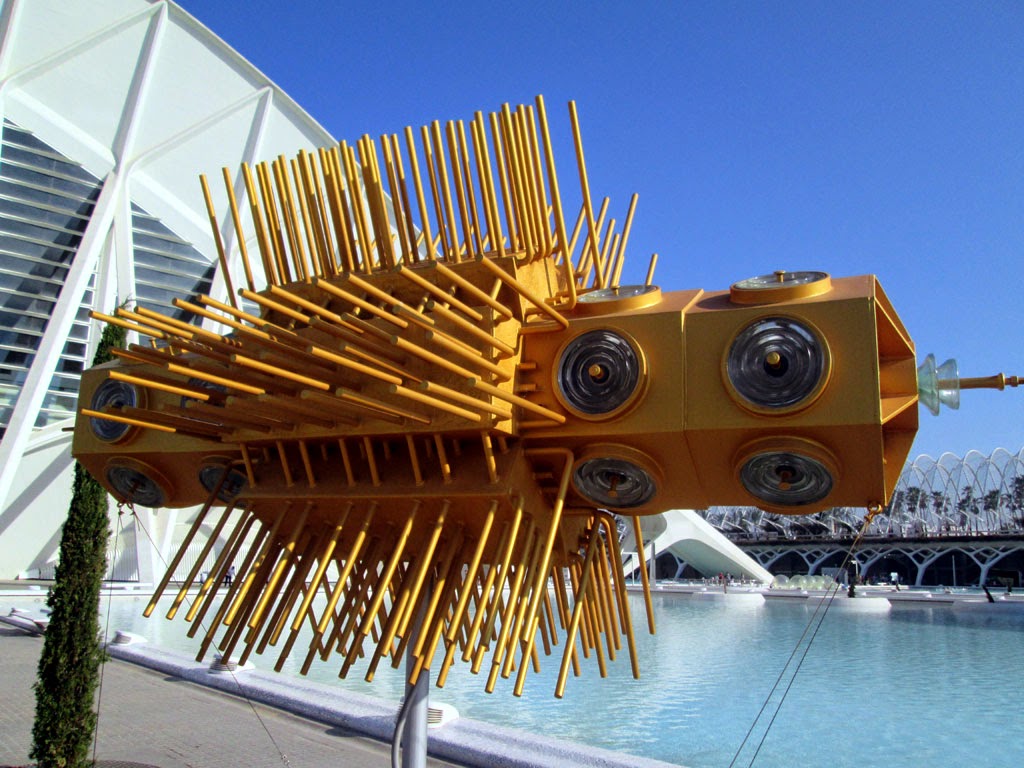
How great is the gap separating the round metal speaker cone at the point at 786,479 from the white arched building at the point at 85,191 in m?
25.1

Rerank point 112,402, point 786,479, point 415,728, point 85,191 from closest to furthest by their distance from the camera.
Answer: point 786,479, point 415,728, point 112,402, point 85,191

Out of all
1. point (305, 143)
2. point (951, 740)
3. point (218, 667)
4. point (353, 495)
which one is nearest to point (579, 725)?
point (951, 740)

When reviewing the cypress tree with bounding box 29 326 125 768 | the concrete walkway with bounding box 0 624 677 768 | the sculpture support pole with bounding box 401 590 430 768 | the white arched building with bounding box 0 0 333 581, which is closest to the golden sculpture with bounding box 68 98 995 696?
the sculpture support pole with bounding box 401 590 430 768

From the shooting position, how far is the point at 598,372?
154 inches

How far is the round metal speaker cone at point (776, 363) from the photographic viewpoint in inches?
140

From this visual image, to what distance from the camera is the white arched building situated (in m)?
26.8

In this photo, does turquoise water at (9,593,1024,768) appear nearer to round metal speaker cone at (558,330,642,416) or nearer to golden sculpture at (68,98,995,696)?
golden sculpture at (68,98,995,696)

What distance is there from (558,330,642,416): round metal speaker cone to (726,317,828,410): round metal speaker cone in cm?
45

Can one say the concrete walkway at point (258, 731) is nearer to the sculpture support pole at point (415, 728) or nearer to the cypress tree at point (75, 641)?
the cypress tree at point (75, 641)

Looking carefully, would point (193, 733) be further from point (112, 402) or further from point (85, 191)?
point (85, 191)

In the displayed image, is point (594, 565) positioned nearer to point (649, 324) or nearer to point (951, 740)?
point (649, 324)

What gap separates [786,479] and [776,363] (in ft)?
1.86

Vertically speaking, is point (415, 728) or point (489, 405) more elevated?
point (489, 405)

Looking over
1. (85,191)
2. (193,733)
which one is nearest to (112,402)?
(193,733)
